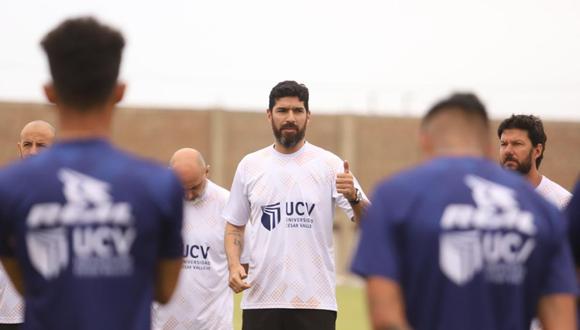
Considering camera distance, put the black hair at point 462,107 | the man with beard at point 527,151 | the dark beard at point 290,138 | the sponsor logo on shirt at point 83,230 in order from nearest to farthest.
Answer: the sponsor logo on shirt at point 83,230 < the black hair at point 462,107 < the man with beard at point 527,151 < the dark beard at point 290,138

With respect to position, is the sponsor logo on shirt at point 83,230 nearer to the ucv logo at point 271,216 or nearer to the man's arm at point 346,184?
the man's arm at point 346,184

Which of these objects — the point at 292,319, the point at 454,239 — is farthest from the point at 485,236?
the point at 292,319

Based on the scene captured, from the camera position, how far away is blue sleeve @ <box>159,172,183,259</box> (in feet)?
16.3

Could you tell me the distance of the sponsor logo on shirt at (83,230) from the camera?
15.9 feet

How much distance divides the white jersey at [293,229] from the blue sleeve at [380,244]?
18.1 feet

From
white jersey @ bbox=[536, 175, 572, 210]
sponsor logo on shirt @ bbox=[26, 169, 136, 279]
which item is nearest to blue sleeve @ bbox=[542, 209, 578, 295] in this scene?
sponsor logo on shirt @ bbox=[26, 169, 136, 279]

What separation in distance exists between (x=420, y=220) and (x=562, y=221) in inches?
27.0

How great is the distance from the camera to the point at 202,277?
1097 cm

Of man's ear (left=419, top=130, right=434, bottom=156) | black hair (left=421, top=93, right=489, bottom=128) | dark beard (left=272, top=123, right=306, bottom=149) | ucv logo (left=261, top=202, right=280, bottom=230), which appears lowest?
ucv logo (left=261, top=202, right=280, bottom=230)

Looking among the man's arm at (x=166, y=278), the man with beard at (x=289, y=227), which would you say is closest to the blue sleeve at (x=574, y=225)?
the man's arm at (x=166, y=278)

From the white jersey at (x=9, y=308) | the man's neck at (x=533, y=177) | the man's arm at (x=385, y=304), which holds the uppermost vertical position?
the man's neck at (x=533, y=177)

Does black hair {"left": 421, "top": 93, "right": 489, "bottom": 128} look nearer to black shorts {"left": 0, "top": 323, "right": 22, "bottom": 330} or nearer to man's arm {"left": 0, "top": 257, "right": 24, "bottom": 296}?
man's arm {"left": 0, "top": 257, "right": 24, "bottom": 296}

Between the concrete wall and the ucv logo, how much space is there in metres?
36.1

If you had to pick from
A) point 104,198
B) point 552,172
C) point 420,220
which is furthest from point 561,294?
point 552,172
